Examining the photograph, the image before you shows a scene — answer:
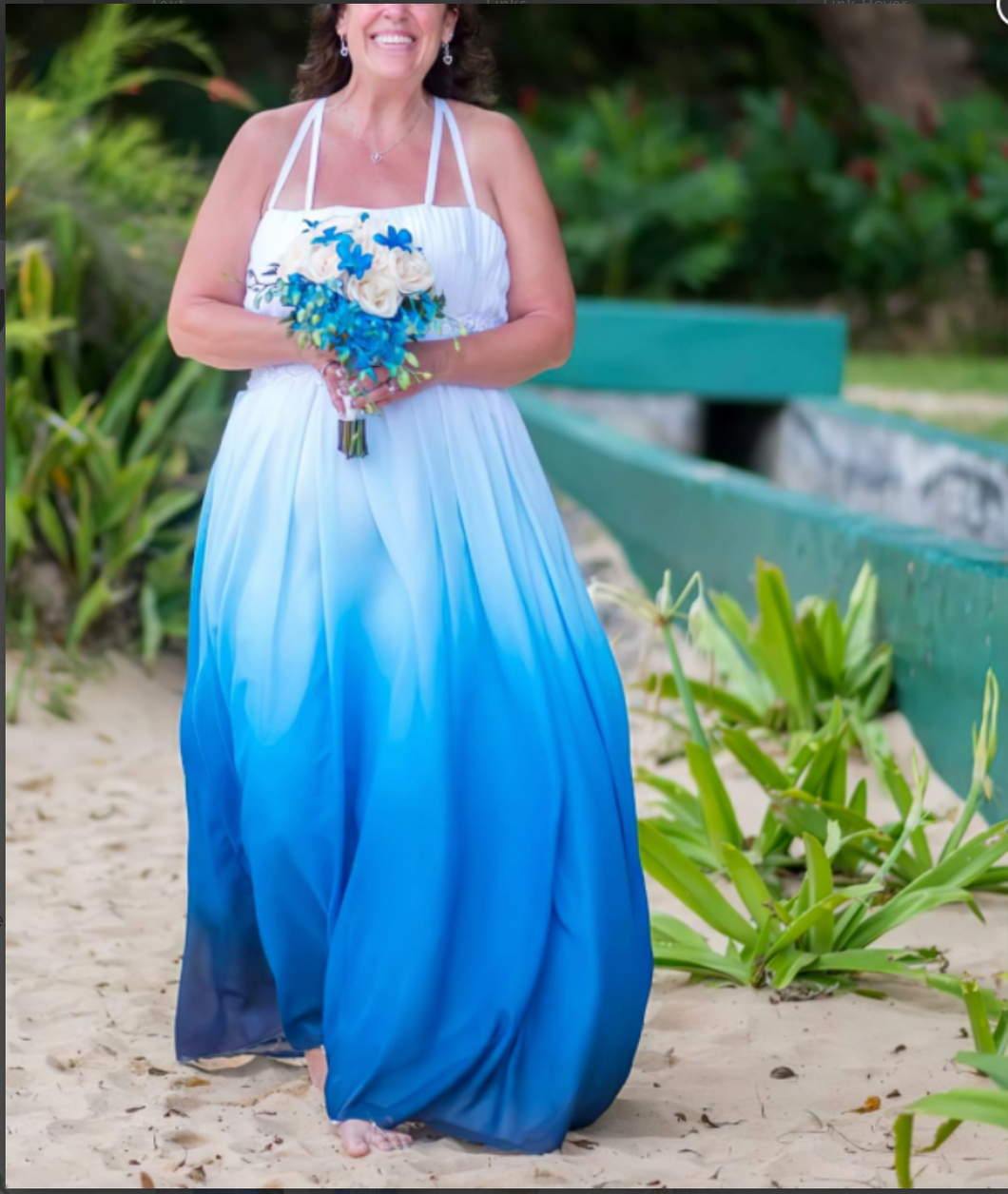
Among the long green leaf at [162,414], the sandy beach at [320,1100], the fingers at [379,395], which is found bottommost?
the sandy beach at [320,1100]

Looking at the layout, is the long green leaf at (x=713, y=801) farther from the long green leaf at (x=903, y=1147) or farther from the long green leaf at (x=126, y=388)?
the long green leaf at (x=126, y=388)

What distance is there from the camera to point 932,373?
11445 mm

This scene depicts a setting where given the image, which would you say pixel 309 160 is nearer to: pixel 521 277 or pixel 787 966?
pixel 521 277

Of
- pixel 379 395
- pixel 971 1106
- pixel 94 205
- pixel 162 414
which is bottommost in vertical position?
pixel 971 1106

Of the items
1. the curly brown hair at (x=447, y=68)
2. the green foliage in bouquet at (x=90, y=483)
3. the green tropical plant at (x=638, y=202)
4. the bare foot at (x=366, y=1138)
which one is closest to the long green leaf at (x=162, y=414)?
the green foliage in bouquet at (x=90, y=483)

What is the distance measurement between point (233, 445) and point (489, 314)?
0.46m

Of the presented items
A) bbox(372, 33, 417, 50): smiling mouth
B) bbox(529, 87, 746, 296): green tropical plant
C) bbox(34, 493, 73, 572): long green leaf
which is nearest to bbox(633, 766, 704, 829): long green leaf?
bbox(372, 33, 417, 50): smiling mouth

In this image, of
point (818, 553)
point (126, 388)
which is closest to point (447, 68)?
point (818, 553)

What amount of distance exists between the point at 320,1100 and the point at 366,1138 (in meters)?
0.27

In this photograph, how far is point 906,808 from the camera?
12.4ft

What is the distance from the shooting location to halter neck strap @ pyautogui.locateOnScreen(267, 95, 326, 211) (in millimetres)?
2775

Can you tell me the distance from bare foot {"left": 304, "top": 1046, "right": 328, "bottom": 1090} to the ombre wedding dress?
0.20 metres

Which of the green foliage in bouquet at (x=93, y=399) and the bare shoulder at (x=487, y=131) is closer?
the bare shoulder at (x=487, y=131)

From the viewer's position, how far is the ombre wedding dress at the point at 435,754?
269 centimetres
